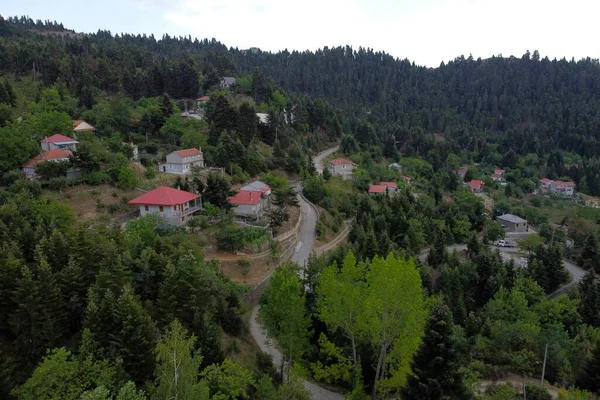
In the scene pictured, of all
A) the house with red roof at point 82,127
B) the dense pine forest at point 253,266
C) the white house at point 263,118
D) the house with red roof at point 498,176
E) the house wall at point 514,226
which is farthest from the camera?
the house with red roof at point 498,176

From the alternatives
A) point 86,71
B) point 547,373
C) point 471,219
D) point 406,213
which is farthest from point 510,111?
point 547,373

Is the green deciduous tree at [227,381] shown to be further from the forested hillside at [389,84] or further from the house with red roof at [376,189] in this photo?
the forested hillside at [389,84]

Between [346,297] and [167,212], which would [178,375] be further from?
[167,212]

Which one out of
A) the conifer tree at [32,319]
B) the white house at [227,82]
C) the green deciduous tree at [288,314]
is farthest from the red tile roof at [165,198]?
the white house at [227,82]

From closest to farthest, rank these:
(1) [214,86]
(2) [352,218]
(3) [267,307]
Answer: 1. (3) [267,307]
2. (2) [352,218]
3. (1) [214,86]

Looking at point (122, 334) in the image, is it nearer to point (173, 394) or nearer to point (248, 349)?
point (173, 394)

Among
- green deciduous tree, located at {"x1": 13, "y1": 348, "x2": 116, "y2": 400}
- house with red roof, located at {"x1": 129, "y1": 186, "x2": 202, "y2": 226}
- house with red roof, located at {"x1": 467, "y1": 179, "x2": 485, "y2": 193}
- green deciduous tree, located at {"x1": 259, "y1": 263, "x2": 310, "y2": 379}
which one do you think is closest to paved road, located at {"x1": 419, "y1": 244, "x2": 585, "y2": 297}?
house with red roof, located at {"x1": 129, "y1": 186, "x2": 202, "y2": 226}

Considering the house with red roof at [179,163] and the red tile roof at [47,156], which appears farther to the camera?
the house with red roof at [179,163]
